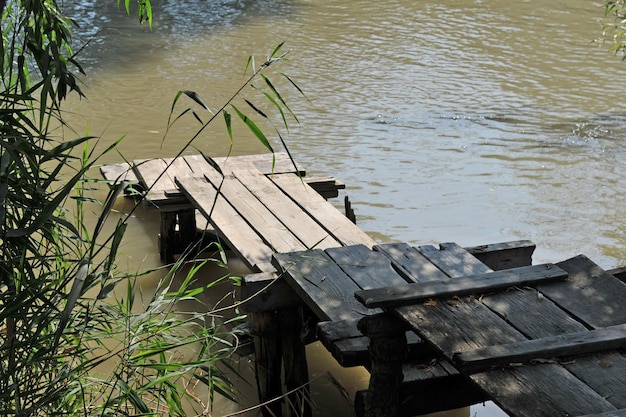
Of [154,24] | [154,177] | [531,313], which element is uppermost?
[531,313]

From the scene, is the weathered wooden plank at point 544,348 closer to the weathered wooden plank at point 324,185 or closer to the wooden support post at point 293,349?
the wooden support post at point 293,349

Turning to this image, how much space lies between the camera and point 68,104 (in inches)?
348

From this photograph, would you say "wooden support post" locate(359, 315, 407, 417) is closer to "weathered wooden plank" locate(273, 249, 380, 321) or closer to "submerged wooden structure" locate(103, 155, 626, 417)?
"submerged wooden structure" locate(103, 155, 626, 417)

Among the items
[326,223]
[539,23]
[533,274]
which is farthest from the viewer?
[539,23]

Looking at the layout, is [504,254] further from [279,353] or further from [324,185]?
[324,185]

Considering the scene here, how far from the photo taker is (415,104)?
29.9 feet

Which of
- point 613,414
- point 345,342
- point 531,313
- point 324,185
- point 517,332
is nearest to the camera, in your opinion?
point 613,414

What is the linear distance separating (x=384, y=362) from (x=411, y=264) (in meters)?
0.96

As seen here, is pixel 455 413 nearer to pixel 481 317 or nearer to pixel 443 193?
pixel 481 317

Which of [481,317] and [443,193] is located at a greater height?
[481,317]

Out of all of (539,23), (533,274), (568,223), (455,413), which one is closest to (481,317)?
(533,274)

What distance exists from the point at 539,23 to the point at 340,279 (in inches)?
373

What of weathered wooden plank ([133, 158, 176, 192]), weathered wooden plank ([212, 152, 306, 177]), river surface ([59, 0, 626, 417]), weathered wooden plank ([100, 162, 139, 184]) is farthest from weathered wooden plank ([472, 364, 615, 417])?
weathered wooden plank ([100, 162, 139, 184])

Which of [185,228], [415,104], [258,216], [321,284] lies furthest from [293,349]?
[415,104]
